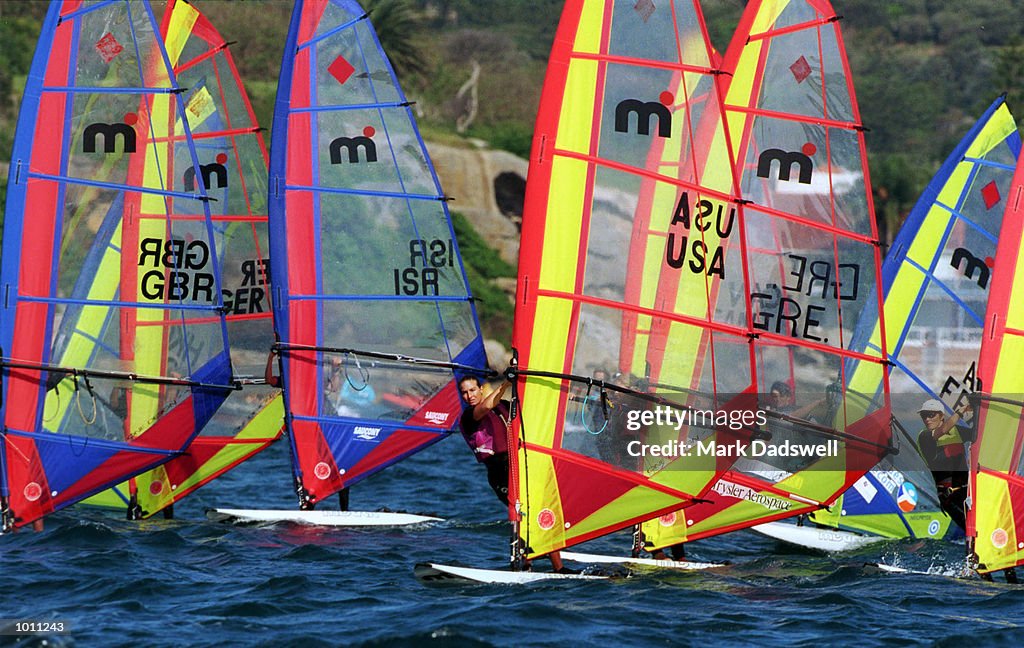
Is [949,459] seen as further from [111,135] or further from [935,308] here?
[111,135]

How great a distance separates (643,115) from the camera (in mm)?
12305

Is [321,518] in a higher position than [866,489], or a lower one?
lower

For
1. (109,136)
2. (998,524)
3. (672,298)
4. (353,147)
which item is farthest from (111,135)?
(998,524)

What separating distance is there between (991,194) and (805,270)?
132 inches

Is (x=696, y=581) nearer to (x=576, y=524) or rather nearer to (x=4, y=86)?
(x=576, y=524)

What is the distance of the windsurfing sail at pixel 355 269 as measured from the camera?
15906 mm

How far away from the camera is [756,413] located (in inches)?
506

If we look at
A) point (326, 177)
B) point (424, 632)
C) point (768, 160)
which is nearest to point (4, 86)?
point (326, 177)

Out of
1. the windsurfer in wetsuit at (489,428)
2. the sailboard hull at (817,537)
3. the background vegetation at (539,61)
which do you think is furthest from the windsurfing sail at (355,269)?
the background vegetation at (539,61)

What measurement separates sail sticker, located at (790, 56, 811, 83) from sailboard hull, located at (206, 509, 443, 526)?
571 centimetres

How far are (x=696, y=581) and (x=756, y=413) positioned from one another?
149 cm

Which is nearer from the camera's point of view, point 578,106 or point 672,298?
point 578,106

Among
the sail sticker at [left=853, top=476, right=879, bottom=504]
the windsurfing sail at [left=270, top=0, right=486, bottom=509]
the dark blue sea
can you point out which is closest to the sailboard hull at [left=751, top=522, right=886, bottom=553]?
the dark blue sea

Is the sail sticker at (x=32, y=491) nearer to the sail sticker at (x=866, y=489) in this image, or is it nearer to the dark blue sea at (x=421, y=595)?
the dark blue sea at (x=421, y=595)
